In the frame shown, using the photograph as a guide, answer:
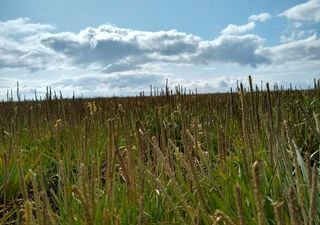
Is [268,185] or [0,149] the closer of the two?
[268,185]

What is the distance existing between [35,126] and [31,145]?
0.83m

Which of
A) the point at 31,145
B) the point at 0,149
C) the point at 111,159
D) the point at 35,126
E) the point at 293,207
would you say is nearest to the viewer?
the point at 293,207

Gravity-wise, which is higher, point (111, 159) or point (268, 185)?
point (111, 159)

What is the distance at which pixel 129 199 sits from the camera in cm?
242

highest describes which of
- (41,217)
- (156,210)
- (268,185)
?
(41,217)

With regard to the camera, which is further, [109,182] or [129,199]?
[129,199]

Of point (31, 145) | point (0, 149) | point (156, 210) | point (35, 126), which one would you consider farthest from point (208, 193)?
point (35, 126)

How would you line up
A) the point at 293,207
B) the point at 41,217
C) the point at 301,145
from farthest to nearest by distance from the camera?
the point at 301,145 → the point at 41,217 → the point at 293,207

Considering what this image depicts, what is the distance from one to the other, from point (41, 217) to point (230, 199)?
1.49m

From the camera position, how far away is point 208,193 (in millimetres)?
2471

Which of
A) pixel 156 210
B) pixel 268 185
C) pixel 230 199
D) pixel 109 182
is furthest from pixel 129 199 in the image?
pixel 268 185

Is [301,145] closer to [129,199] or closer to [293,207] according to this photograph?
[129,199]

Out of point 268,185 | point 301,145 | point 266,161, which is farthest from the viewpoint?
point 301,145

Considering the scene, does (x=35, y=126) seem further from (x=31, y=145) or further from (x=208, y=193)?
(x=208, y=193)
